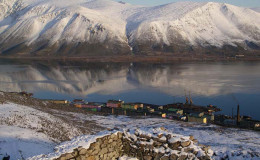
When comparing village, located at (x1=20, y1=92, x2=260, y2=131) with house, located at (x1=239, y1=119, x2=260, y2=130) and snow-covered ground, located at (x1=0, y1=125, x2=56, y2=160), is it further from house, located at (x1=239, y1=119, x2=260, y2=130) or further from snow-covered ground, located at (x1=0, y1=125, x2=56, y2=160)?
snow-covered ground, located at (x1=0, y1=125, x2=56, y2=160)

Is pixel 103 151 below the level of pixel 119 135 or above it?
below

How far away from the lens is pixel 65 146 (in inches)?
361

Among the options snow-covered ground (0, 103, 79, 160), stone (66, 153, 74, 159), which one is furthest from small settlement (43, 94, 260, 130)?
stone (66, 153, 74, 159)

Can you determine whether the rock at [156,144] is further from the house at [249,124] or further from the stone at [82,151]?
the house at [249,124]

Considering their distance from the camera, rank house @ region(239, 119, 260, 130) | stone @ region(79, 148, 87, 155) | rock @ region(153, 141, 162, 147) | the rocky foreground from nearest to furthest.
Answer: stone @ region(79, 148, 87, 155) → the rocky foreground → rock @ region(153, 141, 162, 147) → house @ region(239, 119, 260, 130)

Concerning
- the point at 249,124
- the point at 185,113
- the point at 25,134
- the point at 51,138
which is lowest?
the point at 185,113

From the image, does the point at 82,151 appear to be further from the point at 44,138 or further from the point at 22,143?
the point at 44,138

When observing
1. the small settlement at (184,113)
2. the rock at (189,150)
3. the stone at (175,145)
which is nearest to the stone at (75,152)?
the stone at (175,145)

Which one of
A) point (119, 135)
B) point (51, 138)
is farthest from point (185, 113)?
point (119, 135)

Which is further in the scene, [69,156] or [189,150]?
[189,150]

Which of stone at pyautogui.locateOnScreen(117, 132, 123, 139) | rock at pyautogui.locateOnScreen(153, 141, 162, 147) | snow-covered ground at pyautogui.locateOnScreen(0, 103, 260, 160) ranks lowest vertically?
snow-covered ground at pyautogui.locateOnScreen(0, 103, 260, 160)

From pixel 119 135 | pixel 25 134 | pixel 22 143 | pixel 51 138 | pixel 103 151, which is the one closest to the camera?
pixel 103 151

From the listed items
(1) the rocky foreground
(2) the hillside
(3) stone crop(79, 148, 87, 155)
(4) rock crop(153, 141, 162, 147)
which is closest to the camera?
(3) stone crop(79, 148, 87, 155)

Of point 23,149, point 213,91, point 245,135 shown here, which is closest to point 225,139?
point 245,135
